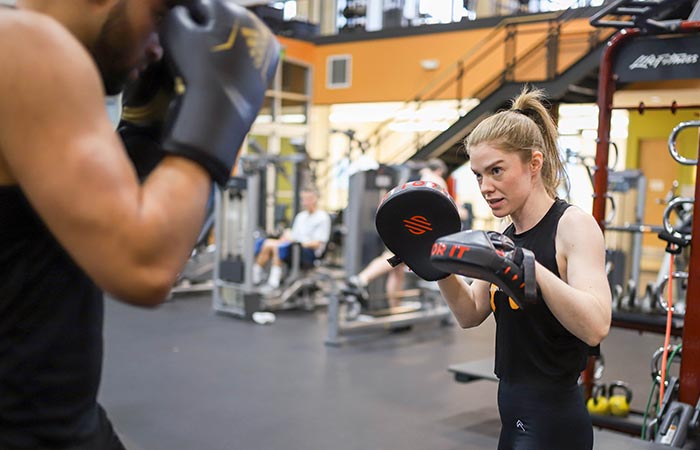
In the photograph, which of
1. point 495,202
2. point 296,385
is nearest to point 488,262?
point 495,202

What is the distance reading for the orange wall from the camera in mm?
10586

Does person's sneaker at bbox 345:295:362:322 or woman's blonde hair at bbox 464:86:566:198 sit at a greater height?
woman's blonde hair at bbox 464:86:566:198

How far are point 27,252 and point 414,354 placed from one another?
4646mm

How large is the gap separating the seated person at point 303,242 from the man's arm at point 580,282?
17.8ft

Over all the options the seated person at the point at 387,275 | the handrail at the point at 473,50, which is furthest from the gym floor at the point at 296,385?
the handrail at the point at 473,50

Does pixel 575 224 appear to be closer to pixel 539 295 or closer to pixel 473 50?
pixel 539 295

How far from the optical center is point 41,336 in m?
0.84

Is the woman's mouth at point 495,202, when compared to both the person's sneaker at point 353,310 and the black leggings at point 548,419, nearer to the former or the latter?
the black leggings at point 548,419

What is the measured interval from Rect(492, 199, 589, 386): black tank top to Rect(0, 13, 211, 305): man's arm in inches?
44.3

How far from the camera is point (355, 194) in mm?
5871

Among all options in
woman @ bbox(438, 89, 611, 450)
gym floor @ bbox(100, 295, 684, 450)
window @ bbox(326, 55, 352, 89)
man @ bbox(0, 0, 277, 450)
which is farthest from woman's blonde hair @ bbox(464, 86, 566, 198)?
window @ bbox(326, 55, 352, 89)

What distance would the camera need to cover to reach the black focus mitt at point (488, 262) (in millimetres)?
1319

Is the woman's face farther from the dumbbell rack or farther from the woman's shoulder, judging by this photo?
the dumbbell rack

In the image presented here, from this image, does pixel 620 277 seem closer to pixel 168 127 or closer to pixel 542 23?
pixel 542 23
